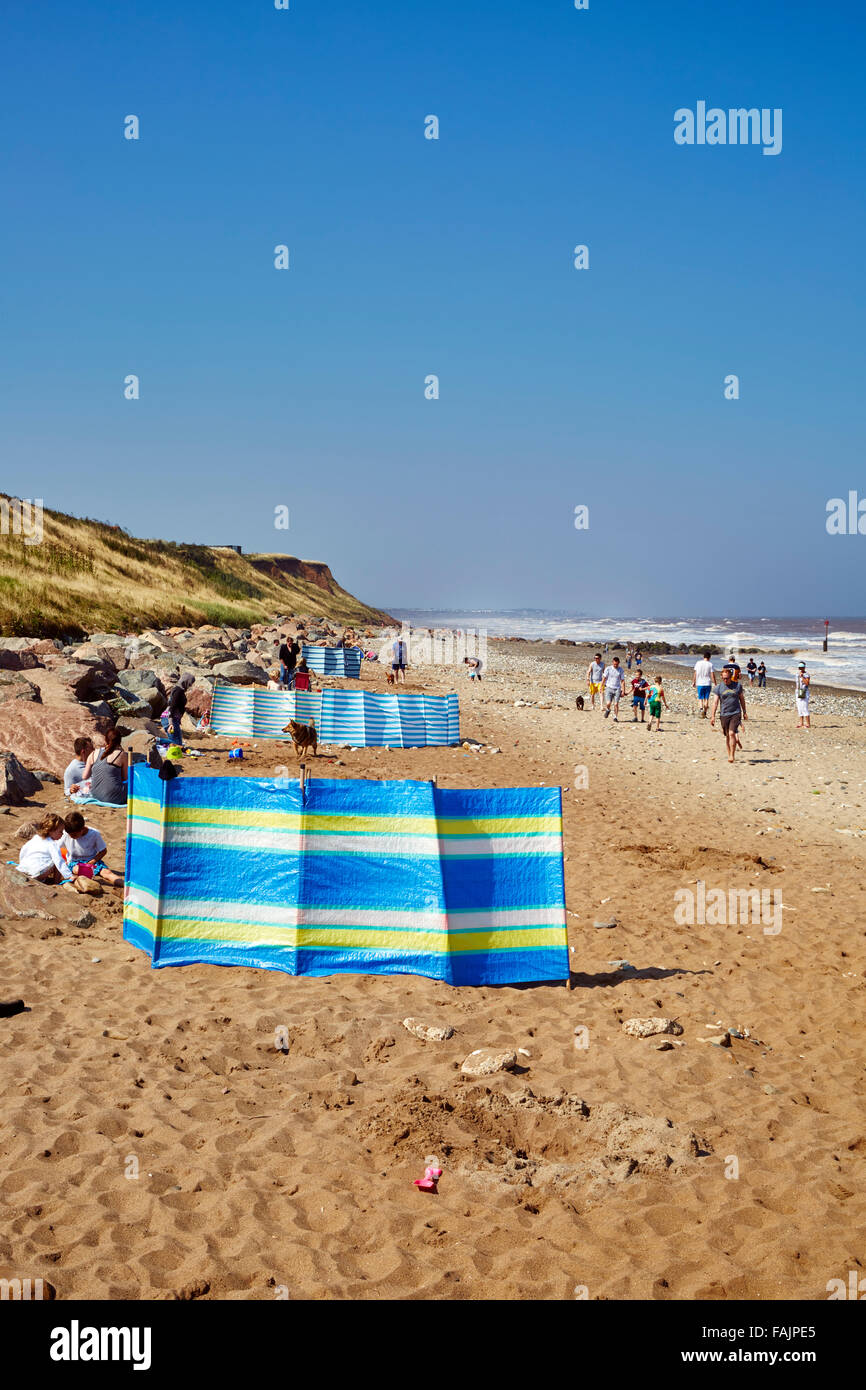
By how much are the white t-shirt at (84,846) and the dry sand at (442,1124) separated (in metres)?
0.68

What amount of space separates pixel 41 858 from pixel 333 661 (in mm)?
23275

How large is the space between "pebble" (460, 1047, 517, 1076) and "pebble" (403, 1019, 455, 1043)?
33cm

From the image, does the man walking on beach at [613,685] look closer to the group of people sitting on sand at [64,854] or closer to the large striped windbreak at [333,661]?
the large striped windbreak at [333,661]

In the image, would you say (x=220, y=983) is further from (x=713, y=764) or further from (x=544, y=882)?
(x=713, y=764)

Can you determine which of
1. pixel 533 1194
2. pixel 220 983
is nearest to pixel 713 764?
pixel 220 983

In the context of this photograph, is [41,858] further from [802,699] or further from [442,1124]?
[802,699]

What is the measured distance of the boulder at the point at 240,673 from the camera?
1014 inches

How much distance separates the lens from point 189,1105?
5379 millimetres

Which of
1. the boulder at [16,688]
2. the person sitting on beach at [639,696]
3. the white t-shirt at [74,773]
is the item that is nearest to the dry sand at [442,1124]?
the white t-shirt at [74,773]

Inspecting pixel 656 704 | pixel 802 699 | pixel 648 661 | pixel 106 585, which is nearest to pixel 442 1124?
pixel 656 704

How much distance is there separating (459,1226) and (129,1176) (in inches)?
65.2

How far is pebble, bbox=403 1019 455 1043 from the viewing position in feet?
21.0
